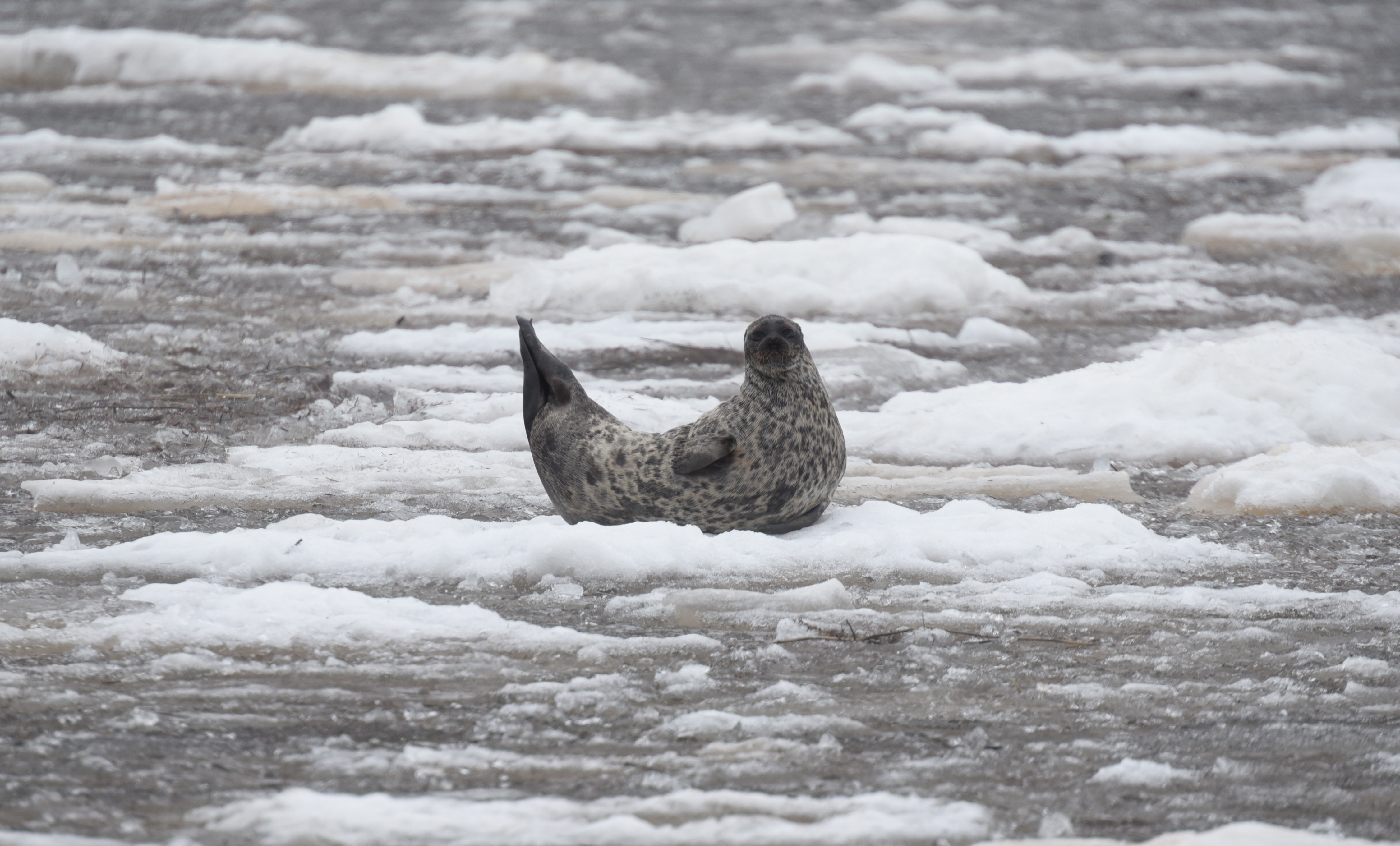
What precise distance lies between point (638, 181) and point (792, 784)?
10746mm

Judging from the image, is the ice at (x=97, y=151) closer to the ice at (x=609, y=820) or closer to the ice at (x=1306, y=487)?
the ice at (x=1306, y=487)

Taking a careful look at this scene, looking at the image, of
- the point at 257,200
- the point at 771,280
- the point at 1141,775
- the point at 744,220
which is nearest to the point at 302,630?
the point at 1141,775

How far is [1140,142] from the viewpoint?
15141mm

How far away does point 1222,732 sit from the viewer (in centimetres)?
325

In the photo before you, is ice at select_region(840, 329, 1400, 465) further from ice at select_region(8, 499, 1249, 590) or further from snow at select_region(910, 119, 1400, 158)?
snow at select_region(910, 119, 1400, 158)

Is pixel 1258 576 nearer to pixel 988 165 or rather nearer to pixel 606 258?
pixel 606 258

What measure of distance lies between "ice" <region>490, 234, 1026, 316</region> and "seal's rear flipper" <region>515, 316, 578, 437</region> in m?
3.67

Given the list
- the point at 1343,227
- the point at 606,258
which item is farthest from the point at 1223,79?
the point at 606,258

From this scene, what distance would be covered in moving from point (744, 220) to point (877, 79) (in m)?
9.68

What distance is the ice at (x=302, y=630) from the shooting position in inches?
143

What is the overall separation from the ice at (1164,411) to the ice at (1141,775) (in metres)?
2.99

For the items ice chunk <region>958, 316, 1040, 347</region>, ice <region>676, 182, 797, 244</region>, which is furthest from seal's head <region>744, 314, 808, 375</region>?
ice <region>676, 182, 797, 244</region>

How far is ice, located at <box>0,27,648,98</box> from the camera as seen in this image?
60.2 feet

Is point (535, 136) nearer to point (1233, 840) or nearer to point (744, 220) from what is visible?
point (744, 220)
